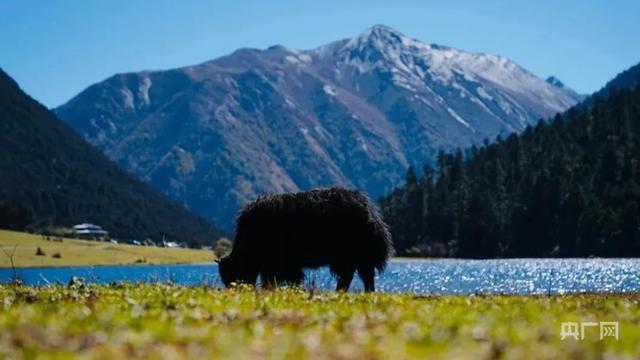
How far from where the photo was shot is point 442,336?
1252 cm

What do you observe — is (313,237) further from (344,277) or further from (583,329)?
(583,329)

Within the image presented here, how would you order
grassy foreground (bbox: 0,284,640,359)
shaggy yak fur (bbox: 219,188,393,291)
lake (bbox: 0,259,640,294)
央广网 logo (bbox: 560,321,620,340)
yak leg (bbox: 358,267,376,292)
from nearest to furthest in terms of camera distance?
grassy foreground (bbox: 0,284,640,359), 央广网 logo (bbox: 560,321,620,340), shaggy yak fur (bbox: 219,188,393,291), yak leg (bbox: 358,267,376,292), lake (bbox: 0,259,640,294)

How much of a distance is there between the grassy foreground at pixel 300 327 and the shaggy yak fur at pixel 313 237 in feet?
28.7

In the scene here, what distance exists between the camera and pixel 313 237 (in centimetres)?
2870

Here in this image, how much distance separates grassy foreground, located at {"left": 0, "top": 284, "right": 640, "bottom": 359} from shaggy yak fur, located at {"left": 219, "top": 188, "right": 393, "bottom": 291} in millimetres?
8738

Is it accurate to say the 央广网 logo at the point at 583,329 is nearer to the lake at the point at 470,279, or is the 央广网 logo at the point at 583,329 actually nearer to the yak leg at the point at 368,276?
the lake at the point at 470,279

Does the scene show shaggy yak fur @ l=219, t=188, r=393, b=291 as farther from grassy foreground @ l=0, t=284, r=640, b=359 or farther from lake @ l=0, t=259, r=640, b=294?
grassy foreground @ l=0, t=284, r=640, b=359

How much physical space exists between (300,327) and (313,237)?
1501 cm

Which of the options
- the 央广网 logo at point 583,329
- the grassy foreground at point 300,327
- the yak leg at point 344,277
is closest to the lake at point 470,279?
the yak leg at point 344,277

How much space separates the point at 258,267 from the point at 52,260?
15559cm

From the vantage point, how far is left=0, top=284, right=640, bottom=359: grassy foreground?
1096 centimetres

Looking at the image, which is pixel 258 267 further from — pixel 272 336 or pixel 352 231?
pixel 272 336

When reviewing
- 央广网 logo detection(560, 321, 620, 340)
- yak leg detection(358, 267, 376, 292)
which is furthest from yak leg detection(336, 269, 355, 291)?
央广网 logo detection(560, 321, 620, 340)

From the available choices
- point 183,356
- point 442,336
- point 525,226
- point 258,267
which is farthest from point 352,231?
point 525,226
